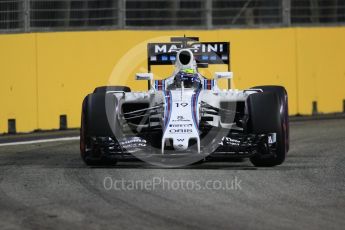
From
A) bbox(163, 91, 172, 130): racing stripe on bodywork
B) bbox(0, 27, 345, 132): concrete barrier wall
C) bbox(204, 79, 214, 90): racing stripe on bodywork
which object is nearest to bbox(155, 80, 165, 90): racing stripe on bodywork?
bbox(204, 79, 214, 90): racing stripe on bodywork

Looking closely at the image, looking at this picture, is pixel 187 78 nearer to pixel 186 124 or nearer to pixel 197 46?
pixel 186 124

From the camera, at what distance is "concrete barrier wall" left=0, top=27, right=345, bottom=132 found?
20984 millimetres

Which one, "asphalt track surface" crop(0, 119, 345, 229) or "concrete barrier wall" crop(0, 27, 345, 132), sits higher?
"concrete barrier wall" crop(0, 27, 345, 132)

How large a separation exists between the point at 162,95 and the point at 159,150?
133cm

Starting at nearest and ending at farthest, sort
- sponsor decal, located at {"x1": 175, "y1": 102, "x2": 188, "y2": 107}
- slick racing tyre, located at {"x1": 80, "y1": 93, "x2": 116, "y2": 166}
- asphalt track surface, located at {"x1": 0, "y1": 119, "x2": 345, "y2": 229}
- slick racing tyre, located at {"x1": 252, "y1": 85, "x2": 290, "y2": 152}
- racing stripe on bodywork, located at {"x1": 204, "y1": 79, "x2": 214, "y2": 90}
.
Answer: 1. asphalt track surface, located at {"x1": 0, "y1": 119, "x2": 345, "y2": 229}
2. slick racing tyre, located at {"x1": 80, "y1": 93, "x2": 116, "y2": 166}
3. sponsor decal, located at {"x1": 175, "y1": 102, "x2": 188, "y2": 107}
4. slick racing tyre, located at {"x1": 252, "y1": 85, "x2": 290, "y2": 152}
5. racing stripe on bodywork, located at {"x1": 204, "y1": 79, "x2": 214, "y2": 90}

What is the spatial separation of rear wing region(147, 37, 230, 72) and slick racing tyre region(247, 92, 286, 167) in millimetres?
2611

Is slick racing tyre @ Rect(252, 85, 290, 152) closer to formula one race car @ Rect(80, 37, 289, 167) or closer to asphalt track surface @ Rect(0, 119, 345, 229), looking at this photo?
formula one race car @ Rect(80, 37, 289, 167)

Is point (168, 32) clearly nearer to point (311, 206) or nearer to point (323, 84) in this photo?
point (323, 84)

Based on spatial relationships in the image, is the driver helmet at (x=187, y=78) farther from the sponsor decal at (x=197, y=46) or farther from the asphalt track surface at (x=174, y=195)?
the sponsor decal at (x=197, y=46)

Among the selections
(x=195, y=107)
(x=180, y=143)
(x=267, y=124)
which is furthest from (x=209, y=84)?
(x=180, y=143)

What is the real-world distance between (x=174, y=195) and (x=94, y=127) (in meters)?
2.89

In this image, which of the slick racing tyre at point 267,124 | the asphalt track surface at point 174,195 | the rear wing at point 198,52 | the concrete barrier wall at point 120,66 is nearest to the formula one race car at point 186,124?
the slick racing tyre at point 267,124

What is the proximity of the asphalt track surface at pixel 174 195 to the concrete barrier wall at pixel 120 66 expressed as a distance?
5.39 meters

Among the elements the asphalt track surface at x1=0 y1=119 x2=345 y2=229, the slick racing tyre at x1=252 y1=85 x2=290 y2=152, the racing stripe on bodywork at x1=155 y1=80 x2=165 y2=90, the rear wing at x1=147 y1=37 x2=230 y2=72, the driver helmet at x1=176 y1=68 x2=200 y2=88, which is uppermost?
the rear wing at x1=147 y1=37 x2=230 y2=72
